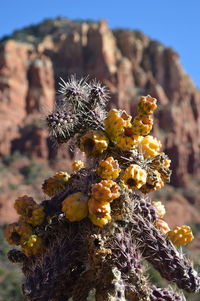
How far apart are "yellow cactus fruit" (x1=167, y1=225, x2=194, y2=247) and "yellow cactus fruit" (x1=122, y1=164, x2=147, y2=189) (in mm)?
429

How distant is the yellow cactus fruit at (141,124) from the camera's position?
9.94ft

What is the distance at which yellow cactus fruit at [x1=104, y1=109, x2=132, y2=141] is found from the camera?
306cm

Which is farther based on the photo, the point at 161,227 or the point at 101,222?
the point at 161,227

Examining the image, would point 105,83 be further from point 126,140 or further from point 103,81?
point 126,140

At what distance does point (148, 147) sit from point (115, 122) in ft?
0.93

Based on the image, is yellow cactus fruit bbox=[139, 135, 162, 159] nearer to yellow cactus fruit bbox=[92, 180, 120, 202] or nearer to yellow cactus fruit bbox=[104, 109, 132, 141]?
yellow cactus fruit bbox=[104, 109, 132, 141]

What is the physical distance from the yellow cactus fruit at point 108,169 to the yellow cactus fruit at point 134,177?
0.17 ft

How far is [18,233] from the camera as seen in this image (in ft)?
10.0

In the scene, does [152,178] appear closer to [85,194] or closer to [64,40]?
[85,194]

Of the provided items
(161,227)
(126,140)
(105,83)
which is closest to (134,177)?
(126,140)

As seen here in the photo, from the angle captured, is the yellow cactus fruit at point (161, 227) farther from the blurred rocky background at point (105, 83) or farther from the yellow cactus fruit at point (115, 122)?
the blurred rocky background at point (105, 83)

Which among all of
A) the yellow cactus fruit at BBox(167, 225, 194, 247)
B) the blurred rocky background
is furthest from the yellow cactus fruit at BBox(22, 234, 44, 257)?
the blurred rocky background

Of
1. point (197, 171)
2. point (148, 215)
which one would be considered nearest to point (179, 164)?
point (197, 171)

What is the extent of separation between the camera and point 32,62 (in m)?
47.6
